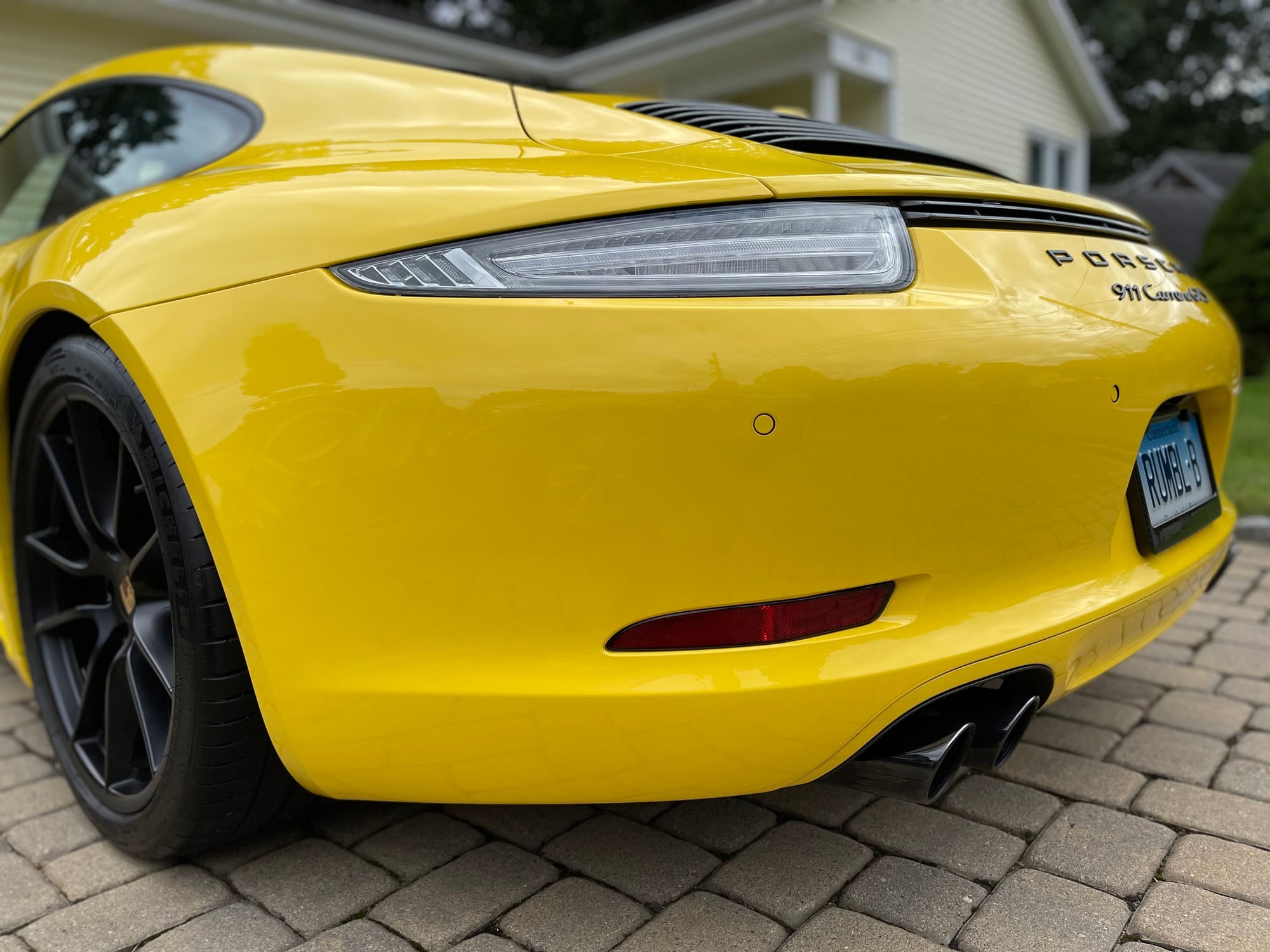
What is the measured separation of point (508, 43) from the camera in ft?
35.4

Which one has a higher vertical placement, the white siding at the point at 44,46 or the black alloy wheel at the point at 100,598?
the white siding at the point at 44,46

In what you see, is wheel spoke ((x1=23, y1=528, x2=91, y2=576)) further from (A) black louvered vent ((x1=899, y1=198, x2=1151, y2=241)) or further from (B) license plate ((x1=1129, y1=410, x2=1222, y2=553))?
(B) license plate ((x1=1129, y1=410, x2=1222, y2=553))

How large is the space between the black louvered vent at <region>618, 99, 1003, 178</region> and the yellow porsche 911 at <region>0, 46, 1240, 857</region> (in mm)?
173

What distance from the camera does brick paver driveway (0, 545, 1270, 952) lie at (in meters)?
1.48

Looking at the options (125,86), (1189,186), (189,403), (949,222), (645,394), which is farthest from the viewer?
(1189,186)

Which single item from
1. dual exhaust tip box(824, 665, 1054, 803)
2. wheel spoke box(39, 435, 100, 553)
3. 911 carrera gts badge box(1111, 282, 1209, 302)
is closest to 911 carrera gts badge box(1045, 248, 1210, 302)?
911 carrera gts badge box(1111, 282, 1209, 302)

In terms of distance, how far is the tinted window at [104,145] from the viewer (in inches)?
77.8

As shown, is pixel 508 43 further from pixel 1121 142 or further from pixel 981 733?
pixel 1121 142

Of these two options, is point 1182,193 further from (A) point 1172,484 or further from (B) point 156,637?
(B) point 156,637

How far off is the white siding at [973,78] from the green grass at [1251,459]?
537 cm

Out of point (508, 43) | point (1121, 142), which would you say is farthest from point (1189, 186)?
point (508, 43)

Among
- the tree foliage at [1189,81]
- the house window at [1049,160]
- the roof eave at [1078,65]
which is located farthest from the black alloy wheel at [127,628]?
the tree foliage at [1189,81]

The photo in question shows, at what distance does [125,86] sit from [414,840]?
1852mm

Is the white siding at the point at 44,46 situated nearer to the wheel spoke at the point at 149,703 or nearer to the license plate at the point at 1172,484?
the wheel spoke at the point at 149,703
